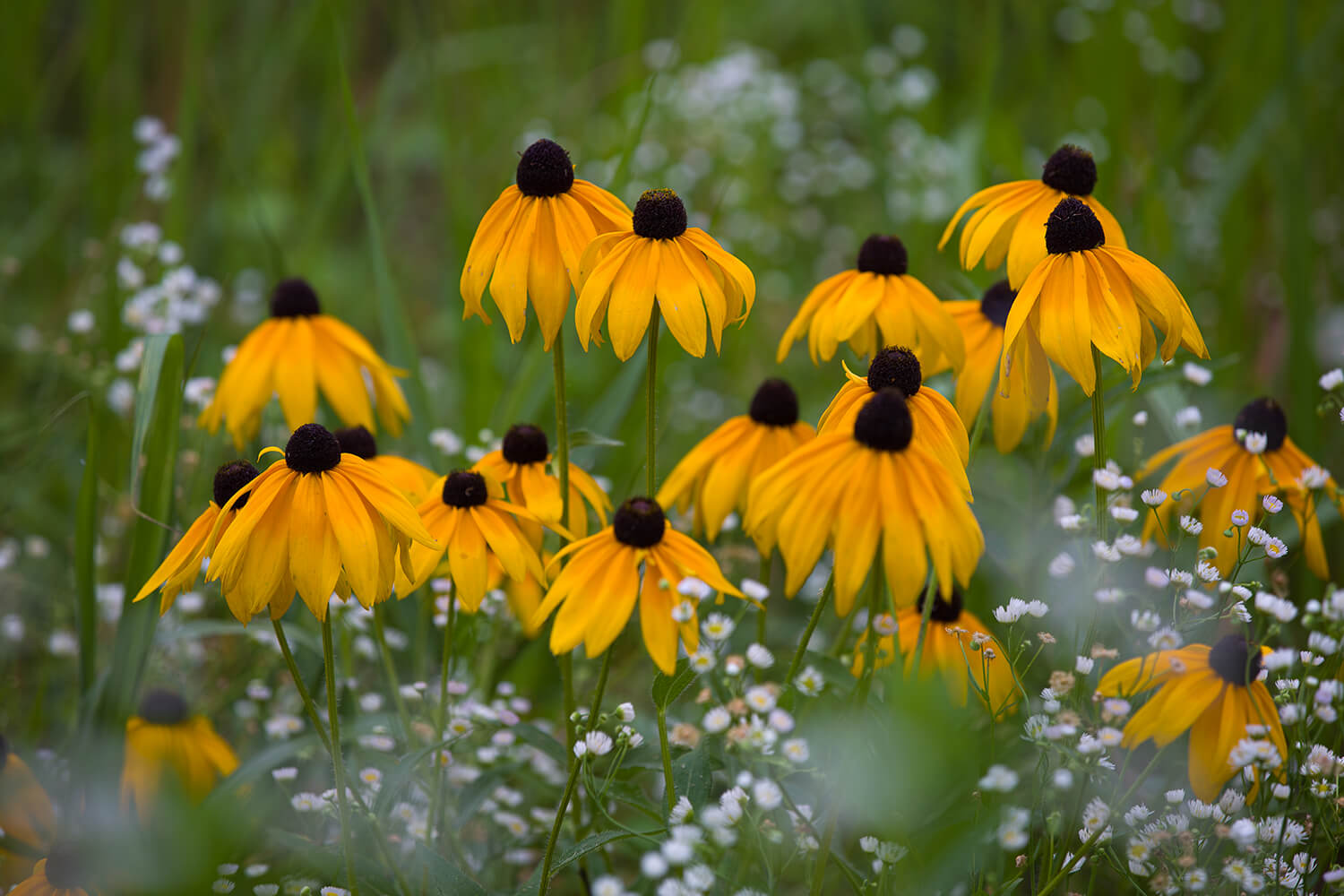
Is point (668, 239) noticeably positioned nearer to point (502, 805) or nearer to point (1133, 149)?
point (502, 805)

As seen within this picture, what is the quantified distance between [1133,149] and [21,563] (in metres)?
3.82

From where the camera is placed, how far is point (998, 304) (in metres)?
1.75

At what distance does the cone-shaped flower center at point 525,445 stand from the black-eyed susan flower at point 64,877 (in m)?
0.74

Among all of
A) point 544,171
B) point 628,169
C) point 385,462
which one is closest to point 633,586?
point 544,171

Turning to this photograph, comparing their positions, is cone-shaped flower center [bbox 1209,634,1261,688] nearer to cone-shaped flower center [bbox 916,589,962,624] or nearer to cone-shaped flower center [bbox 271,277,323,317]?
cone-shaped flower center [bbox 916,589,962,624]

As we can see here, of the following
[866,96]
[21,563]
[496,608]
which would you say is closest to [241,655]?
[21,563]

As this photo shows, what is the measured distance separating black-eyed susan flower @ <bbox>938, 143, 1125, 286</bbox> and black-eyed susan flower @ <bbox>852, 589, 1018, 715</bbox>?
49 cm

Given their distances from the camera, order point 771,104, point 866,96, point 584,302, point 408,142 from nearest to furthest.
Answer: point 584,302 < point 866,96 < point 771,104 < point 408,142

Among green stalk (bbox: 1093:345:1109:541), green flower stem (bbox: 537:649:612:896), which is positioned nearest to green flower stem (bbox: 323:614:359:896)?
green flower stem (bbox: 537:649:612:896)

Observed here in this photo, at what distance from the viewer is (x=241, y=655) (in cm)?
233

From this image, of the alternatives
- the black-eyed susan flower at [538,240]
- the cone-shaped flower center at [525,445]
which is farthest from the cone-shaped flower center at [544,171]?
the cone-shaped flower center at [525,445]

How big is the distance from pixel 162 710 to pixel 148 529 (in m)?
0.28

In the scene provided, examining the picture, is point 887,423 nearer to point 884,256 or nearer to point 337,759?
point 884,256

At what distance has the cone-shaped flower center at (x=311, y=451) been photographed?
1174mm
